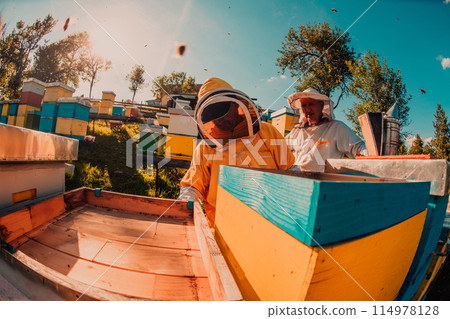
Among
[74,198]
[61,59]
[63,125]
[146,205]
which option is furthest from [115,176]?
[61,59]

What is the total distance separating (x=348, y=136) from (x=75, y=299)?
3.18 metres

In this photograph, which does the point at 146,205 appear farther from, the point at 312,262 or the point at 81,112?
the point at 81,112

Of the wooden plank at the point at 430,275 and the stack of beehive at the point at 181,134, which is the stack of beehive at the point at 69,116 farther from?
the wooden plank at the point at 430,275

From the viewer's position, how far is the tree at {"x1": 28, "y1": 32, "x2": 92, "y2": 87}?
26.1 m

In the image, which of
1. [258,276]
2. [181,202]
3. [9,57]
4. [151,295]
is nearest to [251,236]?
[258,276]

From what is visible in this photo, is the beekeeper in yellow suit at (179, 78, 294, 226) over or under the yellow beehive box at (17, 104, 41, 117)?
under

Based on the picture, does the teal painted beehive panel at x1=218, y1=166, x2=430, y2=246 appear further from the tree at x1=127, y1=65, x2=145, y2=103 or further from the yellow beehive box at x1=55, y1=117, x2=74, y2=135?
the tree at x1=127, y1=65, x2=145, y2=103

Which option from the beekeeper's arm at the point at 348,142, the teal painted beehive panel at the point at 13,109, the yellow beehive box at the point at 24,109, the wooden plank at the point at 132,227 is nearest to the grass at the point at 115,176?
the wooden plank at the point at 132,227

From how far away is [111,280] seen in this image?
0.90 metres

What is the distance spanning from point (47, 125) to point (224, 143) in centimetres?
752

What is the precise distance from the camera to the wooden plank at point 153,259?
1.01 m

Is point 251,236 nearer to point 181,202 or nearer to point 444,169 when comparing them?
point 444,169

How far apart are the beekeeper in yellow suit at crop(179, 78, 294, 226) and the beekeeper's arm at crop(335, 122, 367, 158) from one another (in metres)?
0.99

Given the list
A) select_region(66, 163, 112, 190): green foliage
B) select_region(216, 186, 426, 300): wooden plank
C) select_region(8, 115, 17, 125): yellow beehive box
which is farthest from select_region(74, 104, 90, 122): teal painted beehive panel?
select_region(216, 186, 426, 300): wooden plank
